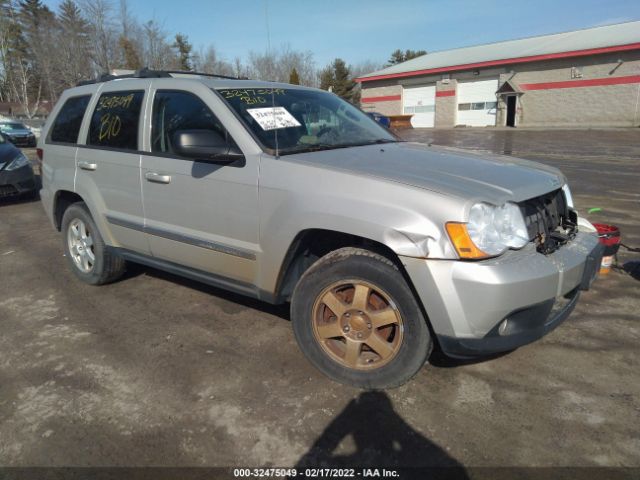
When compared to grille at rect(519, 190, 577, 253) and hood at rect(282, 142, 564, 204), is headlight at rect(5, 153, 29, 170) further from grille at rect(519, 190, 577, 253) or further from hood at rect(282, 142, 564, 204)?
grille at rect(519, 190, 577, 253)

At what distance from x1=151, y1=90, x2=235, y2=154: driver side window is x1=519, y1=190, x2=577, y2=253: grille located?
2006 mm

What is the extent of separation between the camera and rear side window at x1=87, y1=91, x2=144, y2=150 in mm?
3768

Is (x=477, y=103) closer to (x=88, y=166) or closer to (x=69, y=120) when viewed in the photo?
(x=69, y=120)

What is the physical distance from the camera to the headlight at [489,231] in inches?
92.0

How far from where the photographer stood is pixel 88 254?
4496 mm

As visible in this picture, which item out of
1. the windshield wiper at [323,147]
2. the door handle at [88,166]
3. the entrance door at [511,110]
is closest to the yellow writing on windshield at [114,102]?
the door handle at [88,166]

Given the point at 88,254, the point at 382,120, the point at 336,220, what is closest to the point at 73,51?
the point at 382,120

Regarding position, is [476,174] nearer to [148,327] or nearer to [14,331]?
[148,327]

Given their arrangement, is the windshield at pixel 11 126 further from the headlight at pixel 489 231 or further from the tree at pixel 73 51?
the headlight at pixel 489 231

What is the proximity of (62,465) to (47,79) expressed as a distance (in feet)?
130

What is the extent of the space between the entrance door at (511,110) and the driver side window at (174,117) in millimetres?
35373

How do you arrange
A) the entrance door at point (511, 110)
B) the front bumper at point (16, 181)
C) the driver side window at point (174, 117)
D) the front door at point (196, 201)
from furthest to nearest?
the entrance door at point (511, 110)
the front bumper at point (16, 181)
the driver side window at point (174, 117)
the front door at point (196, 201)

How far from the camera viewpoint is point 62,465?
90.1 inches

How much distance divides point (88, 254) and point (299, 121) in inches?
97.7
